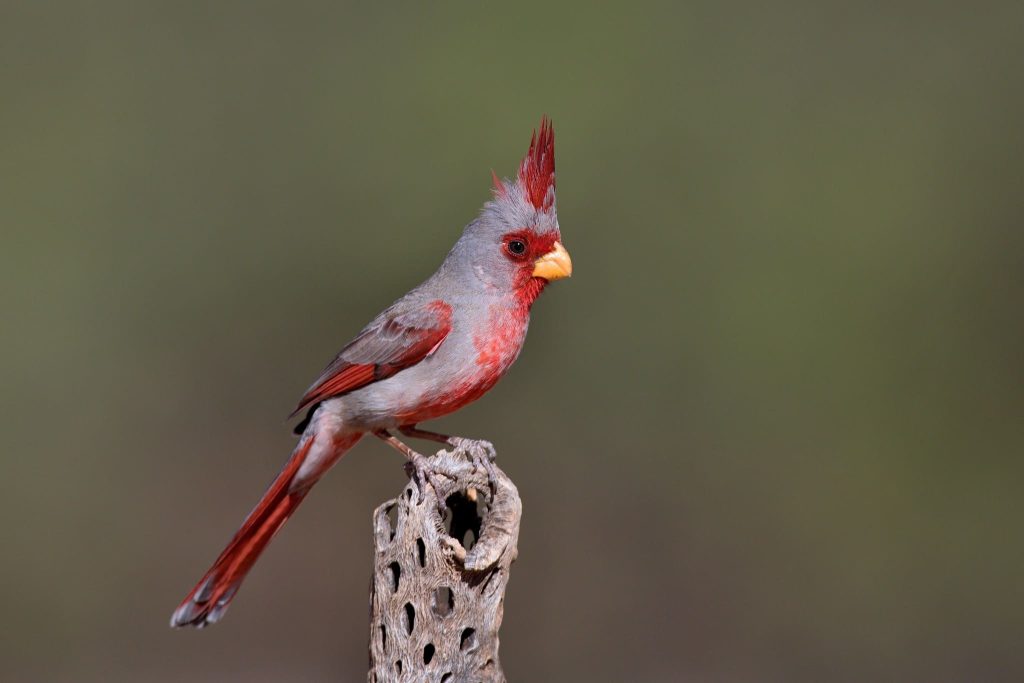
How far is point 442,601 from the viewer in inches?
96.9

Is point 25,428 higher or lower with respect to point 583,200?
lower

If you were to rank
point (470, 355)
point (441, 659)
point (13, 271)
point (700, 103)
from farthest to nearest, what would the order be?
1. point (700, 103)
2. point (13, 271)
3. point (470, 355)
4. point (441, 659)

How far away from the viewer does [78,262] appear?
5.14 m

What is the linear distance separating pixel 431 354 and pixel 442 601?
2.62 feet

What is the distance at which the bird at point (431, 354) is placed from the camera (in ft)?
9.89

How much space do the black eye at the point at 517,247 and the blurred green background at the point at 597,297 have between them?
5.55ft

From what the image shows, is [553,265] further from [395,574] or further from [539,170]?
[395,574]

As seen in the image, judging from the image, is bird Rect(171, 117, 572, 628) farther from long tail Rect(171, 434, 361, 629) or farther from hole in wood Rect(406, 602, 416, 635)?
hole in wood Rect(406, 602, 416, 635)

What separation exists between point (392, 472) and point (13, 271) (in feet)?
6.24

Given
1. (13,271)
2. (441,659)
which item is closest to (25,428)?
(13,271)

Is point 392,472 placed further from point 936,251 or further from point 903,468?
point 936,251

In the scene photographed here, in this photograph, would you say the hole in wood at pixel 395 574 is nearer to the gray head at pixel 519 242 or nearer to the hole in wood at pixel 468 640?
the hole in wood at pixel 468 640

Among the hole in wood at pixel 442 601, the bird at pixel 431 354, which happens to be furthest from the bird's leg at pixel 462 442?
the hole in wood at pixel 442 601

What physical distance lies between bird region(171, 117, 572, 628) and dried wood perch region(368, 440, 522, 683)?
1.54 ft
